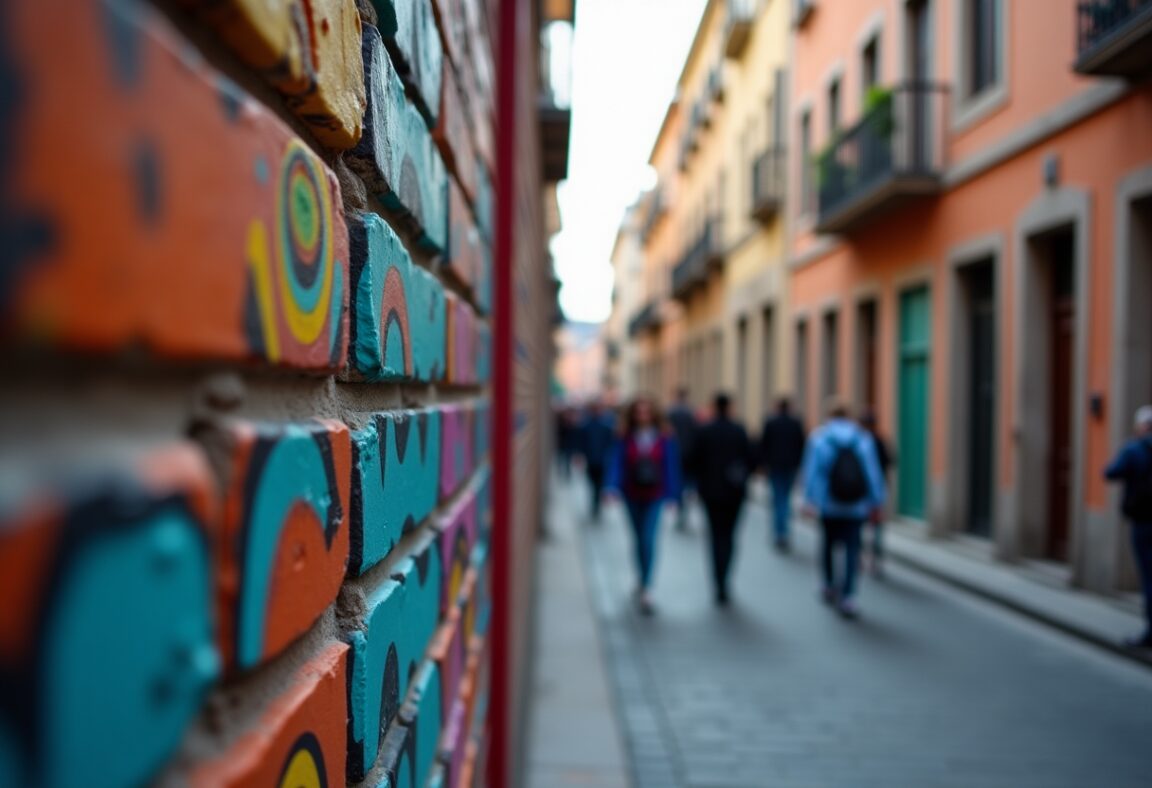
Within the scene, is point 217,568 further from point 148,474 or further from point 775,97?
point 775,97

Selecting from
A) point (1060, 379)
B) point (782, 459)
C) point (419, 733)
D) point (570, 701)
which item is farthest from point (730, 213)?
point (419, 733)

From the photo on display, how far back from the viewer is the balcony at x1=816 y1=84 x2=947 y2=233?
14938 millimetres

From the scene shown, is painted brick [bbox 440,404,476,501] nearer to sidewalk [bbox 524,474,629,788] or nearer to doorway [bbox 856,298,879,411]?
sidewalk [bbox 524,474,629,788]

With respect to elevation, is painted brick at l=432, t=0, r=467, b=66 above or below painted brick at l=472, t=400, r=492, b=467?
above

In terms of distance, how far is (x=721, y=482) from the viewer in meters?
10.5

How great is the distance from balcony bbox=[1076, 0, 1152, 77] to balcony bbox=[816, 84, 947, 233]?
470 cm

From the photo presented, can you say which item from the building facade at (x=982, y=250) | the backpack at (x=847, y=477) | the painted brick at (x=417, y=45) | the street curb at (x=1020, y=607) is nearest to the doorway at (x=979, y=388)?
the building facade at (x=982, y=250)

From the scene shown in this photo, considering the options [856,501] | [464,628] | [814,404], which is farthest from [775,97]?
[464,628]

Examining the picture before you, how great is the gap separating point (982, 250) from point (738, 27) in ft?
49.6

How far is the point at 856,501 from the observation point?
9.70m

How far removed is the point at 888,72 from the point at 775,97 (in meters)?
7.79

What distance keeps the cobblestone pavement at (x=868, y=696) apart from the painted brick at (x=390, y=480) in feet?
14.1

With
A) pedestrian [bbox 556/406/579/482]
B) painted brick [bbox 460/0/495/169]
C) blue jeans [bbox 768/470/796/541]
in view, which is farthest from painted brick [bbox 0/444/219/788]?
pedestrian [bbox 556/406/579/482]

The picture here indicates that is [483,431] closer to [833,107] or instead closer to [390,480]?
[390,480]
